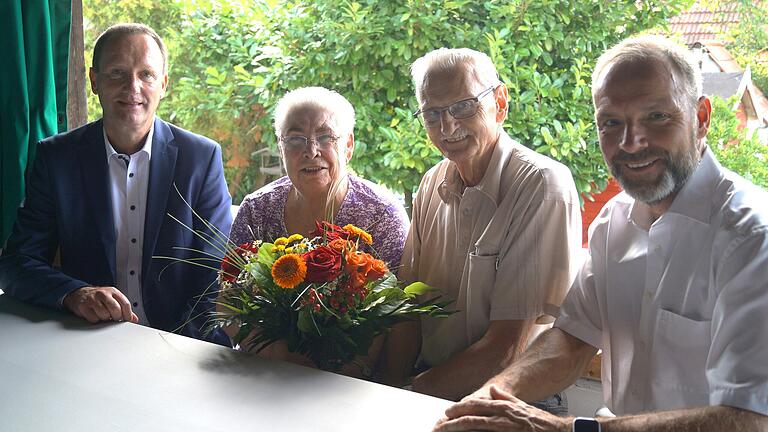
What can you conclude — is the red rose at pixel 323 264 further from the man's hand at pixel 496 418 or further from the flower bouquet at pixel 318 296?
the man's hand at pixel 496 418

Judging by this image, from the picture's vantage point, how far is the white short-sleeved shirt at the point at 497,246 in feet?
6.57

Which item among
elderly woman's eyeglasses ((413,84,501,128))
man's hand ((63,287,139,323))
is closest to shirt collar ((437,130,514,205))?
elderly woman's eyeglasses ((413,84,501,128))

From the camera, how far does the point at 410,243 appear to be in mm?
2314

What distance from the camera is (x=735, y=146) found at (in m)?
2.54

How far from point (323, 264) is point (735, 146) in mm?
1571

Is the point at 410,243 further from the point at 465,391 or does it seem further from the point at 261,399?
the point at 261,399

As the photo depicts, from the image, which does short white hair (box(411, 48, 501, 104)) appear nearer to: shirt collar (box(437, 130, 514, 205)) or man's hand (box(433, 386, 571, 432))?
shirt collar (box(437, 130, 514, 205))

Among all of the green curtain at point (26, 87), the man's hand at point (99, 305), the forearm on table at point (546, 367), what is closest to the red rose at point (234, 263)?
the man's hand at point (99, 305)

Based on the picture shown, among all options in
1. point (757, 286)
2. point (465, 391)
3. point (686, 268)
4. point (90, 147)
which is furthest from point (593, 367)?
point (90, 147)

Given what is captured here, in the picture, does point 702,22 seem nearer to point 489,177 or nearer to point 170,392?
point 489,177

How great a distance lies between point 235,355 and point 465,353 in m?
0.62

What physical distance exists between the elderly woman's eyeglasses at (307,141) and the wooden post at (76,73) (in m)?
1.68

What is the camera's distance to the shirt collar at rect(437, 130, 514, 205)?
7.00ft

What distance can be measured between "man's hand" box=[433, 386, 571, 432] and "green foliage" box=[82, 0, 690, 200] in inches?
68.8
